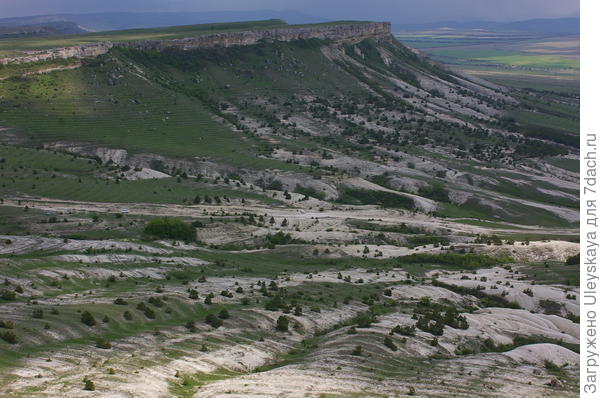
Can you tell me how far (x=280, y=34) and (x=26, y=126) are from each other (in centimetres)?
10304

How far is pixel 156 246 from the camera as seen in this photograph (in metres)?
60.2

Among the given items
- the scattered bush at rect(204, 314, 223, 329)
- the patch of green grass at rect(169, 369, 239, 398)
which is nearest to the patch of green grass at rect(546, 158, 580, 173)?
the scattered bush at rect(204, 314, 223, 329)

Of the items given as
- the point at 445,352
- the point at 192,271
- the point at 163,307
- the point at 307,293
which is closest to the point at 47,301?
the point at 163,307

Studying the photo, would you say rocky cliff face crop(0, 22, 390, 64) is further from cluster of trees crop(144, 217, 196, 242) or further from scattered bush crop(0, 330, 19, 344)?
scattered bush crop(0, 330, 19, 344)

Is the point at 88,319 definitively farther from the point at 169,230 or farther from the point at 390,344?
the point at 169,230

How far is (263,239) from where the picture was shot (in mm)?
70875

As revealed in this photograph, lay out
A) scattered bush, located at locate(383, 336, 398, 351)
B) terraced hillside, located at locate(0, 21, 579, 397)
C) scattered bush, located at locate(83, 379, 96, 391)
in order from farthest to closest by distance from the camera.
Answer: scattered bush, located at locate(383, 336, 398, 351), terraced hillside, located at locate(0, 21, 579, 397), scattered bush, located at locate(83, 379, 96, 391)

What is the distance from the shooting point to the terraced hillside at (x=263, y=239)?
3431 cm

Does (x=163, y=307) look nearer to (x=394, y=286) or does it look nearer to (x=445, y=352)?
(x=445, y=352)

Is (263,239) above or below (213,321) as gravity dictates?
below

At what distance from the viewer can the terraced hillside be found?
34.3 meters

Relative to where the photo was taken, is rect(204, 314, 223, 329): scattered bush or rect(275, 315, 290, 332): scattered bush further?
rect(275, 315, 290, 332): scattered bush

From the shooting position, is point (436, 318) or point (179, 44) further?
point (179, 44)

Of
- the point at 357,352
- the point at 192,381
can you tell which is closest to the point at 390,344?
the point at 357,352
